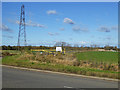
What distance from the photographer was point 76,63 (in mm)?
19000

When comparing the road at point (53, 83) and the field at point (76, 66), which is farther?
the field at point (76, 66)

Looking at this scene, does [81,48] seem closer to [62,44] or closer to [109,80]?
[62,44]

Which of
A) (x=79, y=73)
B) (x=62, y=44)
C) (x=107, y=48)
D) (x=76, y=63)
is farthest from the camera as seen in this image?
(x=107, y=48)

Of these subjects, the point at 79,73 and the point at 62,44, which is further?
the point at 62,44

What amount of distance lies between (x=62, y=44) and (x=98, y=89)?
146 feet

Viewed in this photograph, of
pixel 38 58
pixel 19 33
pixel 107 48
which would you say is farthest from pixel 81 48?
pixel 38 58

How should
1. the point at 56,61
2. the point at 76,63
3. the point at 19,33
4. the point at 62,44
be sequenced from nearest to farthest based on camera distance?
the point at 76,63, the point at 56,61, the point at 19,33, the point at 62,44

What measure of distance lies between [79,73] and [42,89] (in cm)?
576

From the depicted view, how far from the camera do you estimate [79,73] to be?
1330 centimetres

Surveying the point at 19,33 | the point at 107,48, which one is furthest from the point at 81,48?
the point at 19,33

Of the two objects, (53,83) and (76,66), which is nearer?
(53,83)

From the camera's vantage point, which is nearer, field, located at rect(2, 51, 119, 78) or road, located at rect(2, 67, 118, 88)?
road, located at rect(2, 67, 118, 88)

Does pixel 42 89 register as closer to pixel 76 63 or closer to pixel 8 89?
pixel 8 89

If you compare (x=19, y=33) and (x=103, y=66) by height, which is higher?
(x=19, y=33)
